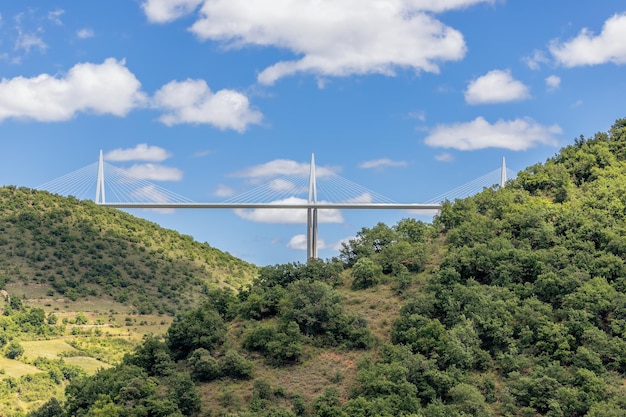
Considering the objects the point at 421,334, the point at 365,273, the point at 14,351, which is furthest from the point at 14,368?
the point at 421,334

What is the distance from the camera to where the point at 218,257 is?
74625 millimetres

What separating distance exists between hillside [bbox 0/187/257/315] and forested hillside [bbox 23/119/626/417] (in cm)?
2640

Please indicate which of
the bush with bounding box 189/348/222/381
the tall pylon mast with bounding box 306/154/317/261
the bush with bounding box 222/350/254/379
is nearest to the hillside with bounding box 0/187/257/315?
the tall pylon mast with bounding box 306/154/317/261

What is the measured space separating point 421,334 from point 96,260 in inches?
1520

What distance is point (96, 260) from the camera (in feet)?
216

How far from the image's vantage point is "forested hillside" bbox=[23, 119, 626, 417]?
1192 inches

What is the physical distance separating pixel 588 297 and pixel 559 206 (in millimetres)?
8564

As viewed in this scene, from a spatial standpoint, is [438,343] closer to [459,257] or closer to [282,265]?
[459,257]

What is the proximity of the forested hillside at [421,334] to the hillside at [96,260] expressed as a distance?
86.6ft

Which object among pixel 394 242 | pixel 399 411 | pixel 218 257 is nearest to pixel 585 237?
pixel 394 242

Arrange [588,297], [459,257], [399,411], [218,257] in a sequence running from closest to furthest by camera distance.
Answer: [399,411]
[588,297]
[459,257]
[218,257]

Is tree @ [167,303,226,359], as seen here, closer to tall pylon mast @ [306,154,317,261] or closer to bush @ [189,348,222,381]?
bush @ [189,348,222,381]

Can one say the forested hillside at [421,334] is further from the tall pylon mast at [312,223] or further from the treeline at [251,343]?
the tall pylon mast at [312,223]

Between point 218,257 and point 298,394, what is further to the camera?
point 218,257
